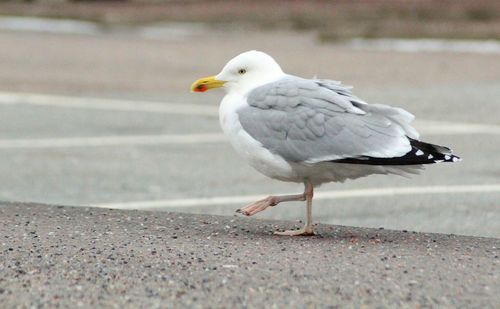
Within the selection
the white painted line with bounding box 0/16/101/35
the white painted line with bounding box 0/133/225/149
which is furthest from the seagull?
the white painted line with bounding box 0/16/101/35

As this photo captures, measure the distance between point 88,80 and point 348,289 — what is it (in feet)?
51.1

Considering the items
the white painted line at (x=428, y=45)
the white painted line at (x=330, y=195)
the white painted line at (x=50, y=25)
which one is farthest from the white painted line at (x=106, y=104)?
the white painted line at (x=50, y=25)

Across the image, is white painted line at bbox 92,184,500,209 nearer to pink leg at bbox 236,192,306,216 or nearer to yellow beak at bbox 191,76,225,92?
yellow beak at bbox 191,76,225,92

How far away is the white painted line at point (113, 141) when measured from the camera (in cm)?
1480

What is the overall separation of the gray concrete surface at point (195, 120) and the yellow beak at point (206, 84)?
1821 millimetres

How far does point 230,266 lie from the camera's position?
7.30 metres

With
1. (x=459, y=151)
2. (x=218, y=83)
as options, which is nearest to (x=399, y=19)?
(x=459, y=151)

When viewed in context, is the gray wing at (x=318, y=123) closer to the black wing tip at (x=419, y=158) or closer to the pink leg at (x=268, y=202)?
the black wing tip at (x=419, y=158)

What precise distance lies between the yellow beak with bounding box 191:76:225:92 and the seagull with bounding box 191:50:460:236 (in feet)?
0.74

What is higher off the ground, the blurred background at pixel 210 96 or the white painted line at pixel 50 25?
the white painted line at pixel 50 25

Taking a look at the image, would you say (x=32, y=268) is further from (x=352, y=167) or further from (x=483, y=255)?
(x=483, y=255)

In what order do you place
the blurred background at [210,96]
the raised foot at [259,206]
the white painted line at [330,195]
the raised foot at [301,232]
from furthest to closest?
the blurred background at [210,96] → the white painted line at [330,195] → the raised foot at [259,206] → the raised foot at [301,232]

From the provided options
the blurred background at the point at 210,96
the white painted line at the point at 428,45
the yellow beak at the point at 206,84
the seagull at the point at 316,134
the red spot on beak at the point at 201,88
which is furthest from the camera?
the white painted line at the point at 428,45

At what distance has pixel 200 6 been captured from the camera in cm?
3962
